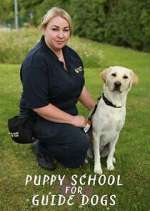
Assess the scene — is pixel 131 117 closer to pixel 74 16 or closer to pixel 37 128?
pixel 37 128

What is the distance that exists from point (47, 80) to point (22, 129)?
57 centimetres

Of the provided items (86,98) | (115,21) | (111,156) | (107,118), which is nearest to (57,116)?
(107,118)

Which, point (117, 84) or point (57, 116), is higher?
point (117, 84)

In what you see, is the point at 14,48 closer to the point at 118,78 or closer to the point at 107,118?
the point at 107,118

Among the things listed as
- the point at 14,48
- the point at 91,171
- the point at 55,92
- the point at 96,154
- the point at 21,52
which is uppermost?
the point at 55,92

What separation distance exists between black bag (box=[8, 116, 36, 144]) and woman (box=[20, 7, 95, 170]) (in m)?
0.06

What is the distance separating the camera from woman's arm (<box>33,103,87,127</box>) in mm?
5133

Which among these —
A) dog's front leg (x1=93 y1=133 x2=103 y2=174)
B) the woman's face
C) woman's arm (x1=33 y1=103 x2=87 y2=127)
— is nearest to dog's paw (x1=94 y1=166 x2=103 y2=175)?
dog's front leg (x1=93 y1=133 x2=103 y2=174)

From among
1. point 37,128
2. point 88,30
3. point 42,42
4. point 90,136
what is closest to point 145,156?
point 90,136

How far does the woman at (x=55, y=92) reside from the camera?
512 centimetres

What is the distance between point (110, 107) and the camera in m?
5.26

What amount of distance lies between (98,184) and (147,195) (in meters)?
0.50

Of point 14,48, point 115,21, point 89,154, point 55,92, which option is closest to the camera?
point 55,92

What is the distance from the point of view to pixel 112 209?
4.66 metres
